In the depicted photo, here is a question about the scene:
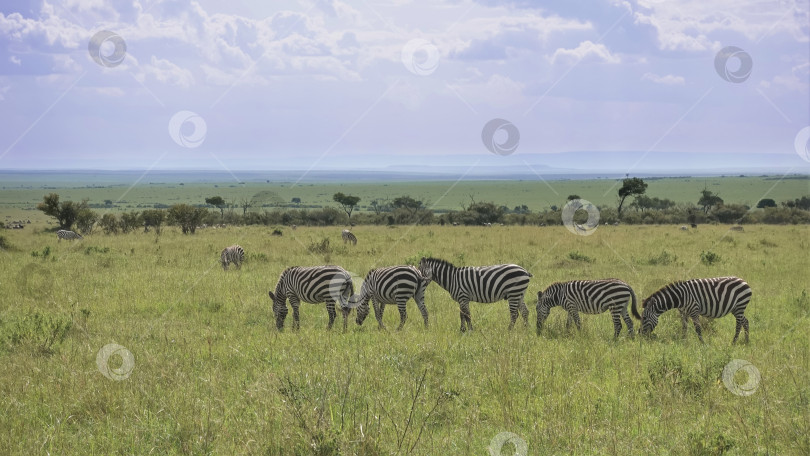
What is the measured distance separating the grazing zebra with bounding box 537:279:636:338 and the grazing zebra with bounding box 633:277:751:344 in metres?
0.42

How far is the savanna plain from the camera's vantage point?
5938 mm

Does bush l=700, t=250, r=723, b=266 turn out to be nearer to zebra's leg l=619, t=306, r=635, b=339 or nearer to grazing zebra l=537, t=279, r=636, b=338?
grazing zebra l=537, t=279, r=636, b=338

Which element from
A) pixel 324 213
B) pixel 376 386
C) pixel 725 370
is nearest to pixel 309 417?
pixel 376 386

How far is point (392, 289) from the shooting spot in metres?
12.3

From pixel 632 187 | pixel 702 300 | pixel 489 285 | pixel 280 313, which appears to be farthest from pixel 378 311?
pixel 632 187

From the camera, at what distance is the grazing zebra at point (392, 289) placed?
485 inches

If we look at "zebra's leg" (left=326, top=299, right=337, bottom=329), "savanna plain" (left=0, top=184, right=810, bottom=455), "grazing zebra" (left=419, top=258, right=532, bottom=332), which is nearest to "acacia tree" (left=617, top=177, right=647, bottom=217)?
"savanna plain" (left=0, top=184, right=810, bottom=455)

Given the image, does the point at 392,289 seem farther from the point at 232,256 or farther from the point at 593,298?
the point at 232,256

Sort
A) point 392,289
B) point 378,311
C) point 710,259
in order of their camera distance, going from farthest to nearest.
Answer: point 710,259
point 378,311
point 392,289

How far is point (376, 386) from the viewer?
24.7ft

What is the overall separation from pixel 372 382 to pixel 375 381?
0.17ft

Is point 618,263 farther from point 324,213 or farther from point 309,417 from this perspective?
point 324,213

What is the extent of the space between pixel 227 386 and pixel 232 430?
1.63 metres

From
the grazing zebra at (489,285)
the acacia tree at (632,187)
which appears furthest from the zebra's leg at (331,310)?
the acacia tree at (632,187)
